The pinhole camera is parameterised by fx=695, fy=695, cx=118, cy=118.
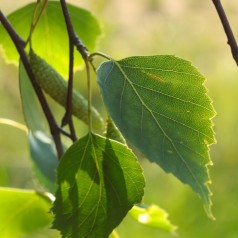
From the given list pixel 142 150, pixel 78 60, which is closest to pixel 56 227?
pixel 142 150

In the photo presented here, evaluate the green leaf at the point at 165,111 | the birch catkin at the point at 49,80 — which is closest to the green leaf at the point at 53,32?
the birch catkin at the point at 49,80

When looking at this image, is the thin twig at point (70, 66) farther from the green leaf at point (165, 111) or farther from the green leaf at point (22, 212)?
the green leaf at point (22, 212)

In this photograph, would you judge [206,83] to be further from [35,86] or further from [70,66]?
[70,66]

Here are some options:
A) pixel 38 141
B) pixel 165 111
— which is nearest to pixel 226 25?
pixel 165 111

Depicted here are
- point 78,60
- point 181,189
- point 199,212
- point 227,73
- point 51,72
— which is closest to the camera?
point 51,72

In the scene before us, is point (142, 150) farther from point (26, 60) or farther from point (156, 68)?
point (26, 60)
